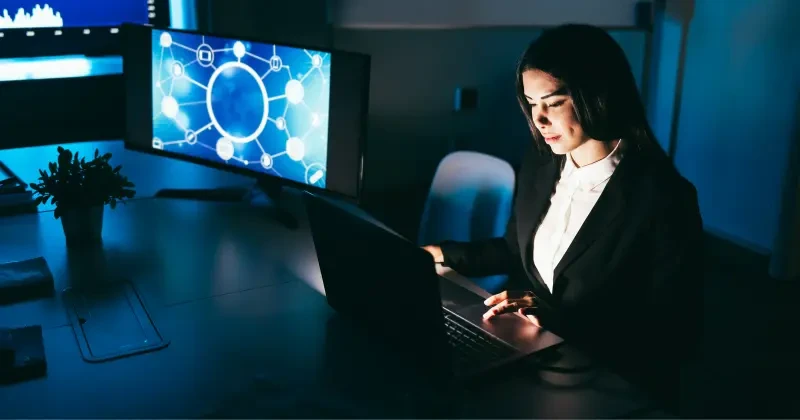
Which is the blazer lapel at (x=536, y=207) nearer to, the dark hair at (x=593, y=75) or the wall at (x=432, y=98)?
the dark hair at (x=593, y=75)

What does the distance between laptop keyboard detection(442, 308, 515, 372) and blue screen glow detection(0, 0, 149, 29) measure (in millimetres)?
2095

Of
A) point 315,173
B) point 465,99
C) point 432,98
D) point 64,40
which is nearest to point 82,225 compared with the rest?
point 315,173

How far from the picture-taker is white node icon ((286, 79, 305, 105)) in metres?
1.98

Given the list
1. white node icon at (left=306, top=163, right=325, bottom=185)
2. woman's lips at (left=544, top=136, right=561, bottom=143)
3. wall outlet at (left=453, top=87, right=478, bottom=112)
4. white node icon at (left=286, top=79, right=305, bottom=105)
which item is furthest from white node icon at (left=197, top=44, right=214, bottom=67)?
wall outlet at (left=453, top=87, right=478, bottom=112)

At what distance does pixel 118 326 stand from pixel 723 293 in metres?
2.64

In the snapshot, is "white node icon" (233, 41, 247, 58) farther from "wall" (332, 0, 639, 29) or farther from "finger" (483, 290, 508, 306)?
"finger" (483, 290, 508, 306)

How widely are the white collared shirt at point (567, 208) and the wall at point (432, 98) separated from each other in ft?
4.06

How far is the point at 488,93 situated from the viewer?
3111 millimetres

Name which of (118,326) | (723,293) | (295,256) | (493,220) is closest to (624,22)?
(723,293)

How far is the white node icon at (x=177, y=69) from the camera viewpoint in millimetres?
2176

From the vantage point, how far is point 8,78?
268 centimetres

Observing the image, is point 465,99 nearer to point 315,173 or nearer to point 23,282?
point 315,173

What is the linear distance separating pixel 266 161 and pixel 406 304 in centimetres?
95

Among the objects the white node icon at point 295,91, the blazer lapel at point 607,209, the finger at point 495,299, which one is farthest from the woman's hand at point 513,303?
the white node icon at point 295,91
